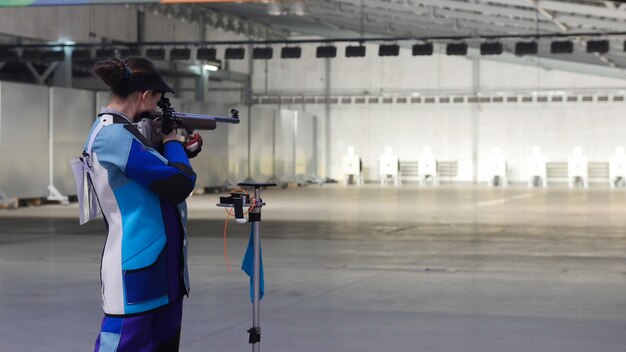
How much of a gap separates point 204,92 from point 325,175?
25.6ft

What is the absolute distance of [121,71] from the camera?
13.0 feet

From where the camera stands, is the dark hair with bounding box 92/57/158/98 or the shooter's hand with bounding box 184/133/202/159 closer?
the dark hair with bounding box 92/57/158/98

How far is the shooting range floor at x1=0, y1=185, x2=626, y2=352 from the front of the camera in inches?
285

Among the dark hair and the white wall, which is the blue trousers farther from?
the white wall

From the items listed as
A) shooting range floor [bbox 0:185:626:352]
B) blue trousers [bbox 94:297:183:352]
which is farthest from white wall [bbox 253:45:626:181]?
blue trousers [bbox 94:297:183:352]

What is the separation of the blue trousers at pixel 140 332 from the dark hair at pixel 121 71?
90cm

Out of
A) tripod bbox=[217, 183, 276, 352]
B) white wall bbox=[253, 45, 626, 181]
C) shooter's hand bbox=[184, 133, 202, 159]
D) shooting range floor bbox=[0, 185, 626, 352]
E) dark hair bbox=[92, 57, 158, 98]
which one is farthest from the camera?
white wall bbox=[253, 45, 626, 181]

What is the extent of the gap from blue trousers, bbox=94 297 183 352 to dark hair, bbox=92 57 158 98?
0.90 m

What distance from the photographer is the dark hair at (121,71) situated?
3.95 m

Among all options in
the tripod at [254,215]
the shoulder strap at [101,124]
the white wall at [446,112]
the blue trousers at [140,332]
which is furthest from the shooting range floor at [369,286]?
the white wall at [446,112]

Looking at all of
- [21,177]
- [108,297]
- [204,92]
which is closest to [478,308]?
[108,297]

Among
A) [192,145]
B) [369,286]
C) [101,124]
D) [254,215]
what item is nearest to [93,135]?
[101,124]

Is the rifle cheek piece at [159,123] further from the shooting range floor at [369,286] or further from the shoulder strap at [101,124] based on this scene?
the shooting range floor at [369,286]

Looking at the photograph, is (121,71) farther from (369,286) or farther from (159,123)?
(369,286)
